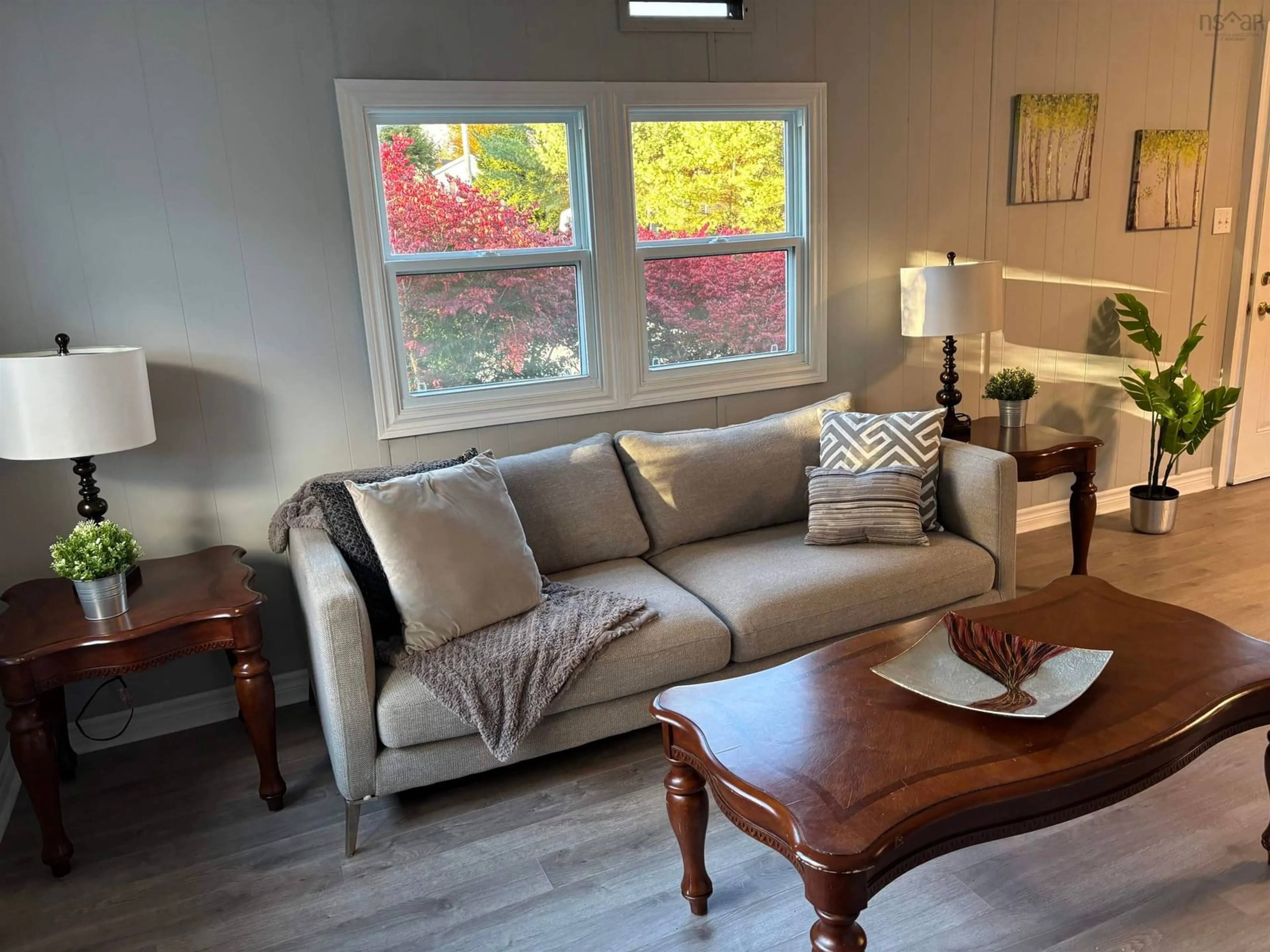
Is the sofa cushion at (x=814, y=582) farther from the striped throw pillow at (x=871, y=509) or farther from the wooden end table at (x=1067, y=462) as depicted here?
the wooden end table at (x=1067, y=462)

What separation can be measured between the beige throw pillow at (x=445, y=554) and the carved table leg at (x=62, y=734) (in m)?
1.02

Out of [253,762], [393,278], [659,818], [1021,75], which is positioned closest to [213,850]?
[253,762]

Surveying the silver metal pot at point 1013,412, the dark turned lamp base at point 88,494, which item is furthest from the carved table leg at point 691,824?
the silver metal pot at point 1013,412

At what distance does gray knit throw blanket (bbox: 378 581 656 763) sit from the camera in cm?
229

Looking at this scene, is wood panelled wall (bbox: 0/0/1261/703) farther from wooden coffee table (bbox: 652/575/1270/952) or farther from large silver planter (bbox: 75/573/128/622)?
wooden coffee table (bbox: 652/575/1270/952)

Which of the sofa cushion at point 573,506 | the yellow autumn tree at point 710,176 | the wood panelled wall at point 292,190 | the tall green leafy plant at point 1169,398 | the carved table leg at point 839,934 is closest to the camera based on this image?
the carved table leg at point 839,934

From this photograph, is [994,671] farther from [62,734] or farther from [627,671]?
[62,734]

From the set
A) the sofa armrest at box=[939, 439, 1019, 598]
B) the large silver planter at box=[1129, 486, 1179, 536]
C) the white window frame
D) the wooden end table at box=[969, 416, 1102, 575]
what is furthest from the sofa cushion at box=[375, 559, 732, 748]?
the large silver planter at box=[1129, 486, 1179, 536]

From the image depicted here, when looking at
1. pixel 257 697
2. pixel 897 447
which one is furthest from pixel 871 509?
pixel 257 697

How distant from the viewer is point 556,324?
10.8 ft

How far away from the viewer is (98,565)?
2242mm

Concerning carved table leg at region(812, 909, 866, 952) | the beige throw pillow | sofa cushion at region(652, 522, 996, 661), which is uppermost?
the beige throw pillow

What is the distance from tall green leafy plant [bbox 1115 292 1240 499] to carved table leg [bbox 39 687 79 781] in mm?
4213

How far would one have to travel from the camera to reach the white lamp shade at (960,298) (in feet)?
11.2
